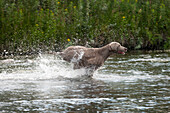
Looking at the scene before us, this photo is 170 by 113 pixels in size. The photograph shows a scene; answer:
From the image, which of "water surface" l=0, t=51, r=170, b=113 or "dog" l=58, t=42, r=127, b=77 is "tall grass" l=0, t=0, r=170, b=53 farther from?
"dog" l=58, t=42, r=127, b=77

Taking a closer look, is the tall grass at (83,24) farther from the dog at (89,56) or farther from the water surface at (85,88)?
the dog at (89,56)

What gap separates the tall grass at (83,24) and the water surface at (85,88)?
12.4 ft

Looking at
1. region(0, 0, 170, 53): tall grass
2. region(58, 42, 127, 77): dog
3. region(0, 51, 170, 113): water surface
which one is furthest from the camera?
region(0, 0, 170, 53): tall grass

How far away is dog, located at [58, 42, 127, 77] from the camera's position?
43.5 feet

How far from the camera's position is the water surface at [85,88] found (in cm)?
859

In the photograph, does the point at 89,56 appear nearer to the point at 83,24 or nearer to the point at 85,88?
the point at 85,88

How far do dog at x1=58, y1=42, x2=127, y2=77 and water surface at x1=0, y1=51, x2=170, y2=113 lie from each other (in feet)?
1.04

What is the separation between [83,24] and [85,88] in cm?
1168

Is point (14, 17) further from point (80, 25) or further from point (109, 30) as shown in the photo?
point (109, 30)

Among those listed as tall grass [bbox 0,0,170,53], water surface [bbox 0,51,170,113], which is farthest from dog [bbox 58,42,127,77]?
tall grass [bbox 0,0,170,53]

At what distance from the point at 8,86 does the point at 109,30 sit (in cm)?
1214

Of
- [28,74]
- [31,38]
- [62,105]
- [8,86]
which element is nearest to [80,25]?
[31,38]

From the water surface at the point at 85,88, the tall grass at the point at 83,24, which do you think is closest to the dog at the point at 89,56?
the water surface at the point at 85,88

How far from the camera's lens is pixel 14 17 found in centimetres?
→ 2117
